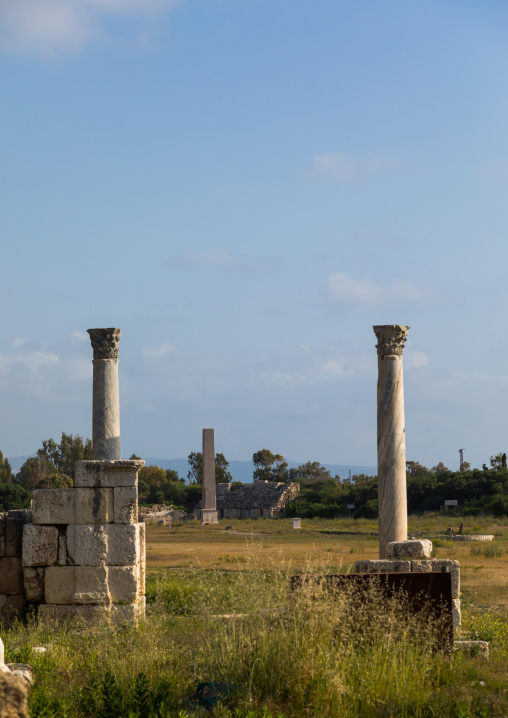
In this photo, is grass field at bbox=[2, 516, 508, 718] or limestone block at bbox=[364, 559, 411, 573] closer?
grass field at bbox=[2, 516, 508, 718]

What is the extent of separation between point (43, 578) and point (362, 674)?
19.0ft

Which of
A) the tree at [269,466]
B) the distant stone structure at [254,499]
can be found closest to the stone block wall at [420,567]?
the distant stone structure at [254,499]

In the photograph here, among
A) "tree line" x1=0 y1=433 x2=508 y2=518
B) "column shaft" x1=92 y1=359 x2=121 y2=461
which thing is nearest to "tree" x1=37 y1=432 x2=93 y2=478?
"tree line" x1=0 y1=433 x2=508 y2=518

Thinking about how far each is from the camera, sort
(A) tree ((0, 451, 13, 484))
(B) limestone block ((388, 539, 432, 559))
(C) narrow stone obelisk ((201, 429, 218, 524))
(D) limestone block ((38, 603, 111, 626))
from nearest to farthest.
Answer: (D) limestone block ((38, 603, 111, 626))
(B) limestone block ((388, 539, 432, 559))
(C) narrow stone obelisk ((201, 429, 218, 524))
(A) tree ((0, 451, 13, 484))

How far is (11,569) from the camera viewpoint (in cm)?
1140

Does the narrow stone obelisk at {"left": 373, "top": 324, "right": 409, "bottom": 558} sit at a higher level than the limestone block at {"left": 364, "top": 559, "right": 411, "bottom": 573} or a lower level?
higher

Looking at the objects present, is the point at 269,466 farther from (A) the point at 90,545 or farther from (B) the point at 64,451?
(A) the point at 90,545

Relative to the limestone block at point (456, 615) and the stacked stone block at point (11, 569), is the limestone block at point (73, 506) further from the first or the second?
the limestone block at point (456, 615)

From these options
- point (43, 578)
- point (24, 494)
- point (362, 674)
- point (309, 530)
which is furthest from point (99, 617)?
point (24, 494)

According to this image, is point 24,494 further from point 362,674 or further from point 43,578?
point 362,674

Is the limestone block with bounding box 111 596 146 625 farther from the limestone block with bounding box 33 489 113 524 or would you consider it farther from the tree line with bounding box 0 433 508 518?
the tree line with bounding box 0 433 508 518

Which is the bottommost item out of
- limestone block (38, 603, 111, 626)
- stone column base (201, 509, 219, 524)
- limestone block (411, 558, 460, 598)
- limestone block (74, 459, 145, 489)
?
stone column base (201, 509, 219, 524)

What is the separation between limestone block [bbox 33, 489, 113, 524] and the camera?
1116cm

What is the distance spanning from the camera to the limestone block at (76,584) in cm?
1098
